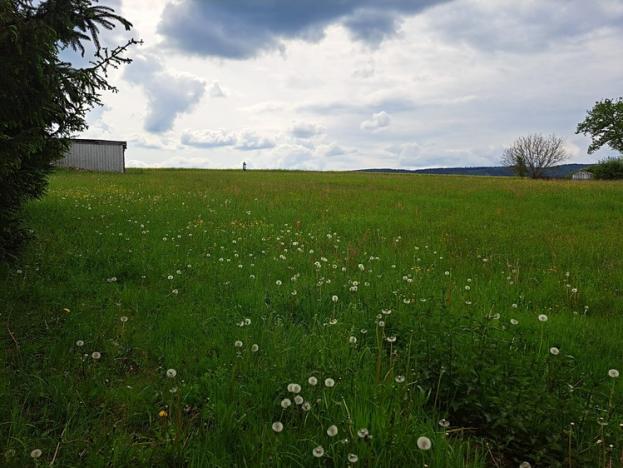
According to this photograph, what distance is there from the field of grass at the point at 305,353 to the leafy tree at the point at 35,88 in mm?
→ 1181

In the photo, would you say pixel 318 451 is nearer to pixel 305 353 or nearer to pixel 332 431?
pixel 332 431

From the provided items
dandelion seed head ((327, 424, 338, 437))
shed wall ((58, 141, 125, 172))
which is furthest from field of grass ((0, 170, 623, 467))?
shed wall ((58, 141, 125, 172))

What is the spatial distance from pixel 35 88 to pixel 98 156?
3883cm

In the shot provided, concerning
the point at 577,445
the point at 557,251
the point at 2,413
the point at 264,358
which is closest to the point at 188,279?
the point at 264,358

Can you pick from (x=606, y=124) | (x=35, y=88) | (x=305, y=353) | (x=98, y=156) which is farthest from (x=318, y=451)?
(x=606, y=124)

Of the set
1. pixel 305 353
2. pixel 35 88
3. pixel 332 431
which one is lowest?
pixel 305 353

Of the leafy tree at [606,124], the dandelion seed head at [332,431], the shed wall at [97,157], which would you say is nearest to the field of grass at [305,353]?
the dandelion seed head at [332,431]

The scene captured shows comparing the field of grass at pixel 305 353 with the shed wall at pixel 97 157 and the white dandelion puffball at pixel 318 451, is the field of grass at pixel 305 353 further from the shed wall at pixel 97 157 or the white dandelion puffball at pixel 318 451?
the shed wall at pixel 97 157

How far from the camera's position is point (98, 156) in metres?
39.7

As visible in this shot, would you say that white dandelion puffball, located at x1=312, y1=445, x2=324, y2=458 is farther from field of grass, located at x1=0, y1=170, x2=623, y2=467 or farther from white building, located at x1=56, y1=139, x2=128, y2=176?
white building, located at x1=56, y1=139, x2=128, y2=176

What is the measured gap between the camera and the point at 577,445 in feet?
8.82

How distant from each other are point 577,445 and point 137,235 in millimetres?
7998

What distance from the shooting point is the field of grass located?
2.62 meters

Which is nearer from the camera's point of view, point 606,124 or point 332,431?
point 332,431
